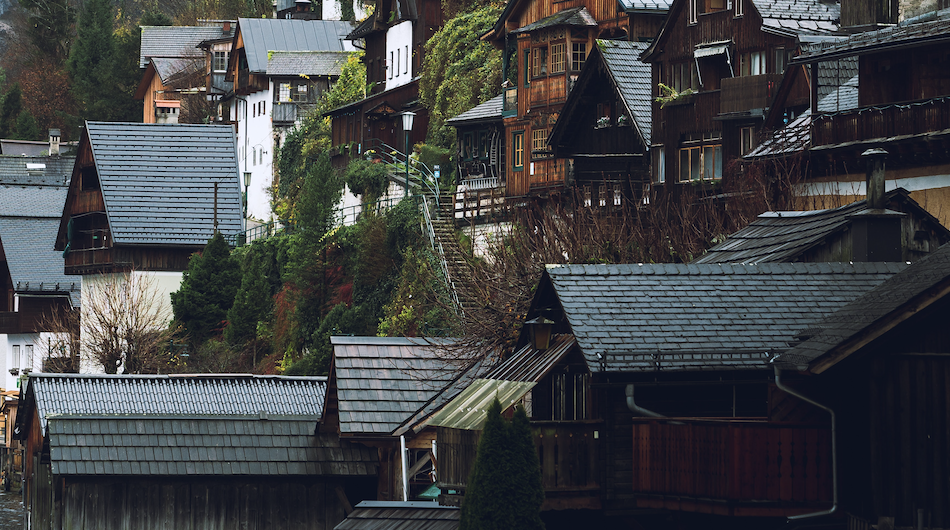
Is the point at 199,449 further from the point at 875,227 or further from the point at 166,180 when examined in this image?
the point at 166,180

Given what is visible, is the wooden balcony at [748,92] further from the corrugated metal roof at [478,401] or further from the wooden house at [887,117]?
the corrugated metal roof at [478,401]

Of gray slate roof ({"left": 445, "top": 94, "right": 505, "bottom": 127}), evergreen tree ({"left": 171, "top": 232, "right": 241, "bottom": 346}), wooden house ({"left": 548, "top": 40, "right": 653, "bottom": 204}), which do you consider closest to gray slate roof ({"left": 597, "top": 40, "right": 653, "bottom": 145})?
wooden house ({"left": 548, "top": 40, "right": 653, "bottom": 204})

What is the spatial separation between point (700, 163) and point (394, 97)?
30.4m

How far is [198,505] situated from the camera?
29625 mm

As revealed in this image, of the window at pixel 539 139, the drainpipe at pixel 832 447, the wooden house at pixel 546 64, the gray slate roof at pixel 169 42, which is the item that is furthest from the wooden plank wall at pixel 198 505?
the gray slate roof at pixel 169 42

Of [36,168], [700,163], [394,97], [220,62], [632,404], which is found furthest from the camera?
[36,168]

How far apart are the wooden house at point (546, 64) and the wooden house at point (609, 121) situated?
484 mm

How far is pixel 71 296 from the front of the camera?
228 ft

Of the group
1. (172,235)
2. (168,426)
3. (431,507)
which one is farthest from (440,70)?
(431,507)

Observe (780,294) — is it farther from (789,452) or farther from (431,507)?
(431,507)

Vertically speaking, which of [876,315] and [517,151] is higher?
[517,151]

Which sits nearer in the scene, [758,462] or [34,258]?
[758,462]

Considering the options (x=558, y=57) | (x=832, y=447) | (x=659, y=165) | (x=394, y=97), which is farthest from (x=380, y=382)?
(x=394, y=97)

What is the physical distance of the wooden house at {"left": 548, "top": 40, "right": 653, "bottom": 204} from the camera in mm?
43875
